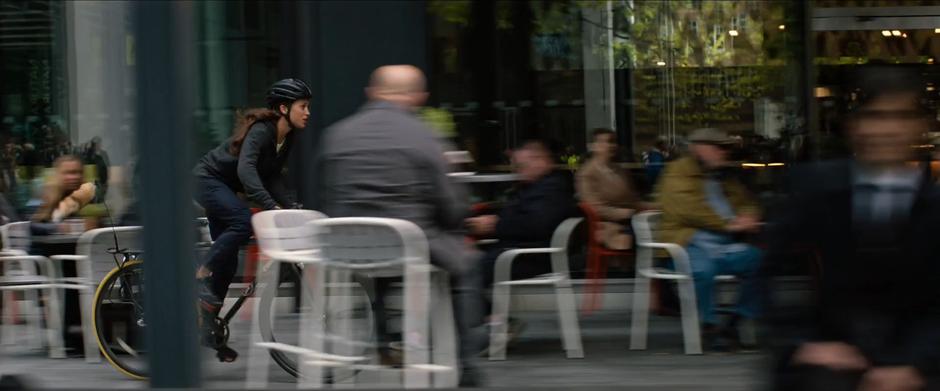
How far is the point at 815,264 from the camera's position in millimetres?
3523

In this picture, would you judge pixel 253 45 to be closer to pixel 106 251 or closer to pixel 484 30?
pixel 484 30

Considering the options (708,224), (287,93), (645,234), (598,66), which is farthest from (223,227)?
(598,66)

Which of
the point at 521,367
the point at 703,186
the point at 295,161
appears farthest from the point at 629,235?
the point at 295,161

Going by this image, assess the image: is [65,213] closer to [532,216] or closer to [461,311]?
[532,216]

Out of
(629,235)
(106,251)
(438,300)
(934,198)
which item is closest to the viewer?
(934,198)

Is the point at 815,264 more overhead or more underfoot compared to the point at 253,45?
more underfoot

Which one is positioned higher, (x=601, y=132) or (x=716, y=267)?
(x=601, y=132)

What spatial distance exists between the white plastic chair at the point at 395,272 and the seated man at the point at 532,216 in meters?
1.98

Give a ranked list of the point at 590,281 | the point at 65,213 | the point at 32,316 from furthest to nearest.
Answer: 1. the point at 590,281
2. the point at 32,316
3. the point at 65,213

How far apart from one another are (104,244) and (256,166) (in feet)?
3.67

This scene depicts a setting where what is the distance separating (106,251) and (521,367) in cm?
228

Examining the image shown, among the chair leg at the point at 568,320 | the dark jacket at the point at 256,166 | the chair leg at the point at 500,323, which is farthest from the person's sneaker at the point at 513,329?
the dark jacket at the point at 256,166

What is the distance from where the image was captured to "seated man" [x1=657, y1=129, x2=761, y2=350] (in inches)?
309

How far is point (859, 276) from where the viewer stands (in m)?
3.46
